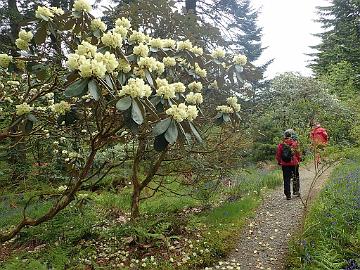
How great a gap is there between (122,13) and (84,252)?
3.75 meters

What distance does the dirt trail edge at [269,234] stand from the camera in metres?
4.21

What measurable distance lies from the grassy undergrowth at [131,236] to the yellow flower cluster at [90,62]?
7.60 feet

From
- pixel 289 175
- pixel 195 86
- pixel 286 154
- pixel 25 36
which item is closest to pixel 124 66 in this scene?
pixel 25 36

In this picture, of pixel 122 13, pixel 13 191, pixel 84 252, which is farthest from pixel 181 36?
pixel 13 191

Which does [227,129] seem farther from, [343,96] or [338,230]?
[343,96]

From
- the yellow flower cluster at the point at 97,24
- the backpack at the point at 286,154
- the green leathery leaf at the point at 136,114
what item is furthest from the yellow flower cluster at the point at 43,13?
the backpack at the point at 286,154

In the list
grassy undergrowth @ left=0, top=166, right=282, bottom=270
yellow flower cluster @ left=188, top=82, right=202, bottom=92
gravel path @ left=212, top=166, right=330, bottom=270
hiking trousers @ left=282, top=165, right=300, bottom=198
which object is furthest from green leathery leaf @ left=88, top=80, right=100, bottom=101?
hiking trousers @ left=282, top=165, right=300, bottom=198

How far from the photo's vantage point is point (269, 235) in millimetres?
4863

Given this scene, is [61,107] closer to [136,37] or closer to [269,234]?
[136,37]

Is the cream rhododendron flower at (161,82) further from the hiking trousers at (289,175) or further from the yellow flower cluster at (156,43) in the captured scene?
the hiking trousers at (289,175)

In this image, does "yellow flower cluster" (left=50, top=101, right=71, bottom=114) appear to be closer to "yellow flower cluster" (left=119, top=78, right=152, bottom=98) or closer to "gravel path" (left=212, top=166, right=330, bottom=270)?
"yellow flower cluster" (left=119, top=78, right=152, bottom=98)

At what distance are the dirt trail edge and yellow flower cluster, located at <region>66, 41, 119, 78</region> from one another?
2976 millimetres

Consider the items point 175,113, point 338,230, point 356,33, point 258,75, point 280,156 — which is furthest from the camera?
point 356,33

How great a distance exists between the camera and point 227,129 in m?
5.86
